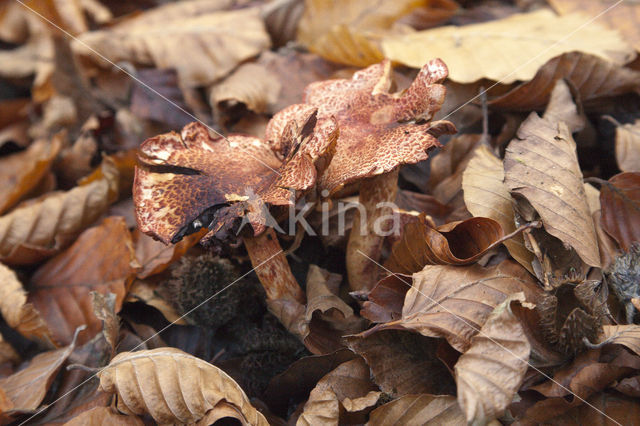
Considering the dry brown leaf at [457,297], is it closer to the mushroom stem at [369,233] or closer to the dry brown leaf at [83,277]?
the mushroom stem at [369,233]

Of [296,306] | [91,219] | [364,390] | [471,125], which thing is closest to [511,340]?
[364,390]

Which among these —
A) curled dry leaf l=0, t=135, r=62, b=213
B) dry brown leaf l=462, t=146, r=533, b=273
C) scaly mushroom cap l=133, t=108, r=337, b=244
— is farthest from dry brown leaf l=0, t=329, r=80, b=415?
dry brown leaf l=462, t=146, r=533, b=273

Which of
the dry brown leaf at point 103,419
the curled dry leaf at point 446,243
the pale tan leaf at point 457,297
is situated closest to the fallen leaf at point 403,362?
the pale tan leaf at point 457,297

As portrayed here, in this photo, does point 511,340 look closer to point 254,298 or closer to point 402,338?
point 402,338

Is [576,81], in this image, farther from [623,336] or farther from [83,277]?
[83,277]

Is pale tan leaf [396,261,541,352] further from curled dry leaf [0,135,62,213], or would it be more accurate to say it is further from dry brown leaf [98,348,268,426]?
→ curled dry leaf [0,135,62,213]

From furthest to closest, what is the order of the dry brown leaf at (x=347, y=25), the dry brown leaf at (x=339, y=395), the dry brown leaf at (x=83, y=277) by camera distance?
1. the dry brown leaf at (x=347, y=25)
2. the dry brown leaf at (x=83, y=277)
3. the dry brown leaf at (x=339, y=395)
